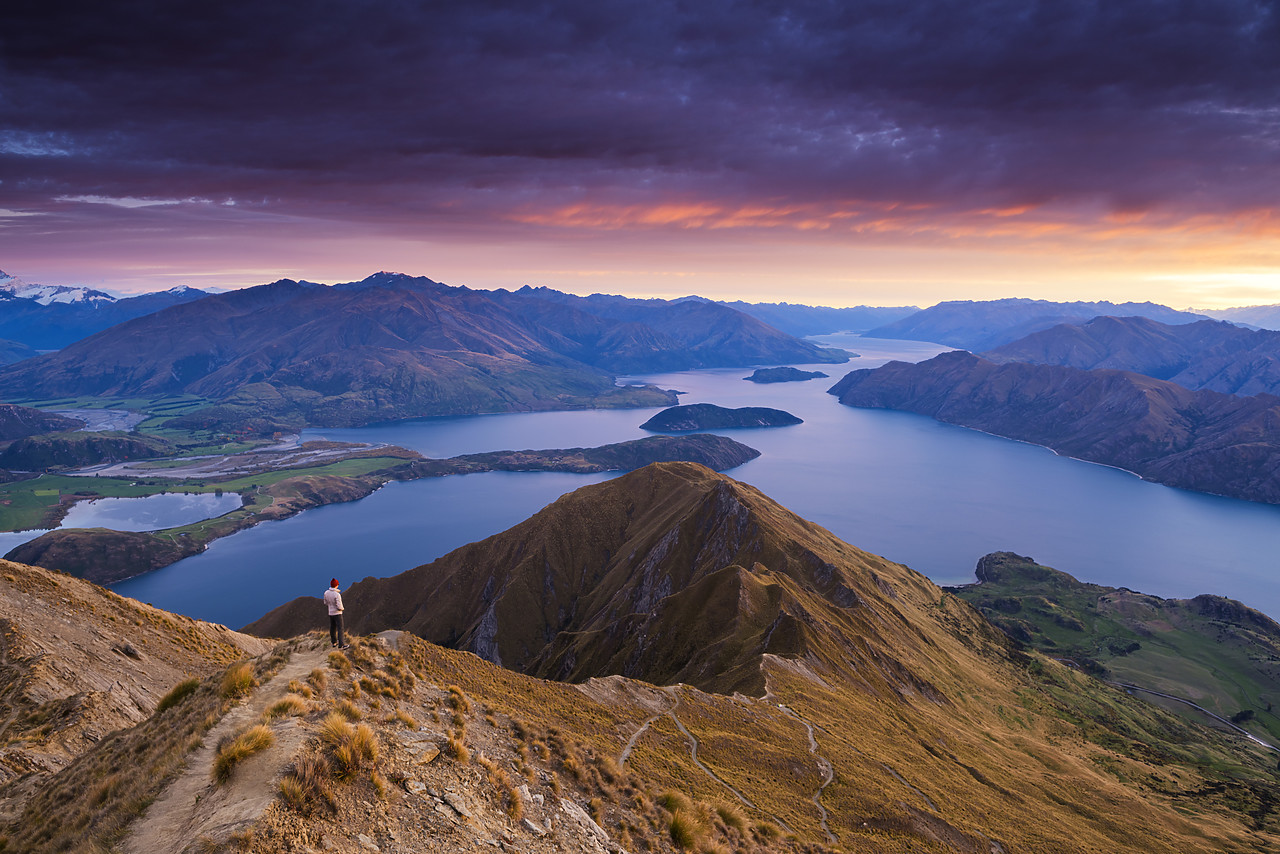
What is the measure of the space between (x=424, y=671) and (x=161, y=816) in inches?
498

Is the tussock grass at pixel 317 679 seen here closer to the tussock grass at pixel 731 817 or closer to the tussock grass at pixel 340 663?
the tussock grass at pixel 340 663

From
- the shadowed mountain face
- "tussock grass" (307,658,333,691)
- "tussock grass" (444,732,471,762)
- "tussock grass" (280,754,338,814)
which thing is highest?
"tussock grass" (280,754,338,814)

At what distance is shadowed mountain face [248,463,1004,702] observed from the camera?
254 ft

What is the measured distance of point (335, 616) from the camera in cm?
2506

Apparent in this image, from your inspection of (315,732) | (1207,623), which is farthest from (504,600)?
(1207,623)

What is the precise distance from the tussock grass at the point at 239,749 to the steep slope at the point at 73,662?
484 inches

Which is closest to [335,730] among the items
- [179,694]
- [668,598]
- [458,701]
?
[458,701]

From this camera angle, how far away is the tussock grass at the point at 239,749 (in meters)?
16.2

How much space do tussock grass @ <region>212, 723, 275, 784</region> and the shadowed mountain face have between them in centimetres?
4897

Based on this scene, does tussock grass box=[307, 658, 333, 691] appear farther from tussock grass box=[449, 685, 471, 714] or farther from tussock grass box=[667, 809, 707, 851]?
tussock grass box=[667, 809, 707, 851]

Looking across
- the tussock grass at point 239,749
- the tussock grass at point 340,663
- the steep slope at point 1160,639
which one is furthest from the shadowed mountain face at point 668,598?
the steep slope at point 1160,639

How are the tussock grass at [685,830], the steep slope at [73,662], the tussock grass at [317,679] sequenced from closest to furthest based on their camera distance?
the tussock grass at [317,679] → the tussock grass at [685,830] → the steep slope at [73,662]

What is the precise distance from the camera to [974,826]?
44.2m

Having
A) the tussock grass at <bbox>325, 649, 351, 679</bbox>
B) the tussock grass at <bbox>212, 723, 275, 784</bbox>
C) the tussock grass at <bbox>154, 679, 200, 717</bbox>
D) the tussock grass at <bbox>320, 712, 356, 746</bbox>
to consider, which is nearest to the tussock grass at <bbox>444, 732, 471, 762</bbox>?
the tussock grass at <bbox>320, 712, 356, 746</bbox>
